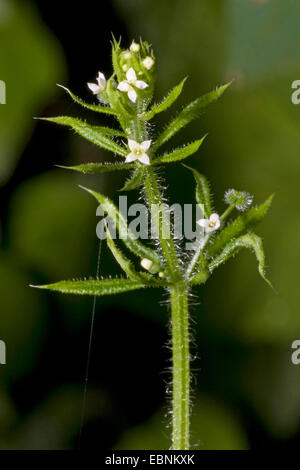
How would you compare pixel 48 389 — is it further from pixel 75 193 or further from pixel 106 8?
pixel 106 8

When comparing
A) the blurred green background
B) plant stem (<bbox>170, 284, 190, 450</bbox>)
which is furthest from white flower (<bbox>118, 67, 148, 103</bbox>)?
the blurred green background

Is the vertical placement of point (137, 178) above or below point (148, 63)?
below

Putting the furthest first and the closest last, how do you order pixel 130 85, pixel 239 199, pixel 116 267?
pixel 116 267 < pixel 239 199 < pixel 130 85

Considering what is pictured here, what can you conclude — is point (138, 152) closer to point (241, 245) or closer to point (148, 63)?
point (148, 63)

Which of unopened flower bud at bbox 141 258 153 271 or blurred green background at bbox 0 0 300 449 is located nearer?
unopened flower bud at bbox 141 258 153 271

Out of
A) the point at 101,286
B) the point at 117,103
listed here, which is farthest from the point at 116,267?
the point at 117,103

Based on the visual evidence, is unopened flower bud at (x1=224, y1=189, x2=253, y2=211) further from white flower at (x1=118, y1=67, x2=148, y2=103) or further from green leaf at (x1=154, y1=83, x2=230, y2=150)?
white flower at (x1=118, y1=67, x2=148, y2=103)

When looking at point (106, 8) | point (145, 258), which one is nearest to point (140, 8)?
point (106, 8)
